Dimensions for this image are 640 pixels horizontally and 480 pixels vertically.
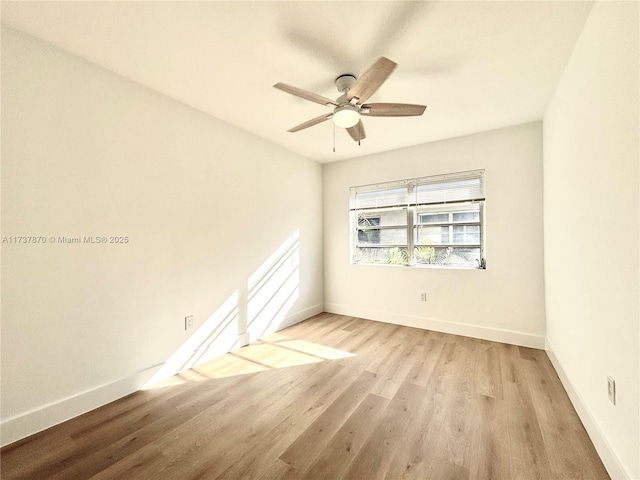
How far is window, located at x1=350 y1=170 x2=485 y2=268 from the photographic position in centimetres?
340

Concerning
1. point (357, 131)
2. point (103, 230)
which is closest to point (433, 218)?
point (357, 131)

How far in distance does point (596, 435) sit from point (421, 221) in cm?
265

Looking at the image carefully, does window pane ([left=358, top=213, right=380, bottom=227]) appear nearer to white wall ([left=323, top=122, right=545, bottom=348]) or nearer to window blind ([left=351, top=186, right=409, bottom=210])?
window blind ([left=351, top=186, right=409, bottom=210])

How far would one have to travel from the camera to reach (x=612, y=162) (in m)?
1.32

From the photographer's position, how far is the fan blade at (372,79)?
59.9 inches

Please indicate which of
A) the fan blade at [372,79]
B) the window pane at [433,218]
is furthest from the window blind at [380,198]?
the fan blade at [372,79]

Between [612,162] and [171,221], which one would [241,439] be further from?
[612,162]

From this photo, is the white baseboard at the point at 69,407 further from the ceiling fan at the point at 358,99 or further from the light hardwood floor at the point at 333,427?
the ceiling fan at the point at 358,99

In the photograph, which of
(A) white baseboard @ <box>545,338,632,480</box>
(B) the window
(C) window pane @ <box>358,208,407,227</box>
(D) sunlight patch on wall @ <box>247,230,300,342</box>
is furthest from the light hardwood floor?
(C) window pane @ <box>358,208,407,227</box>

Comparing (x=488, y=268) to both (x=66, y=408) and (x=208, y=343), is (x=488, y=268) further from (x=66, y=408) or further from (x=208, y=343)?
(x=66, y=408)

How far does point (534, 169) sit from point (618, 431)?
265 cm

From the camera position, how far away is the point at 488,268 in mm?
3244

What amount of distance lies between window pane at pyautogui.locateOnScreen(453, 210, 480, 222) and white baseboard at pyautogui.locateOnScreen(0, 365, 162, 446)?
3.83 meters

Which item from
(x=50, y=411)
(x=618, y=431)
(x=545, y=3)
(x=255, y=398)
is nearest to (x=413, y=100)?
(x=545, y=3)
